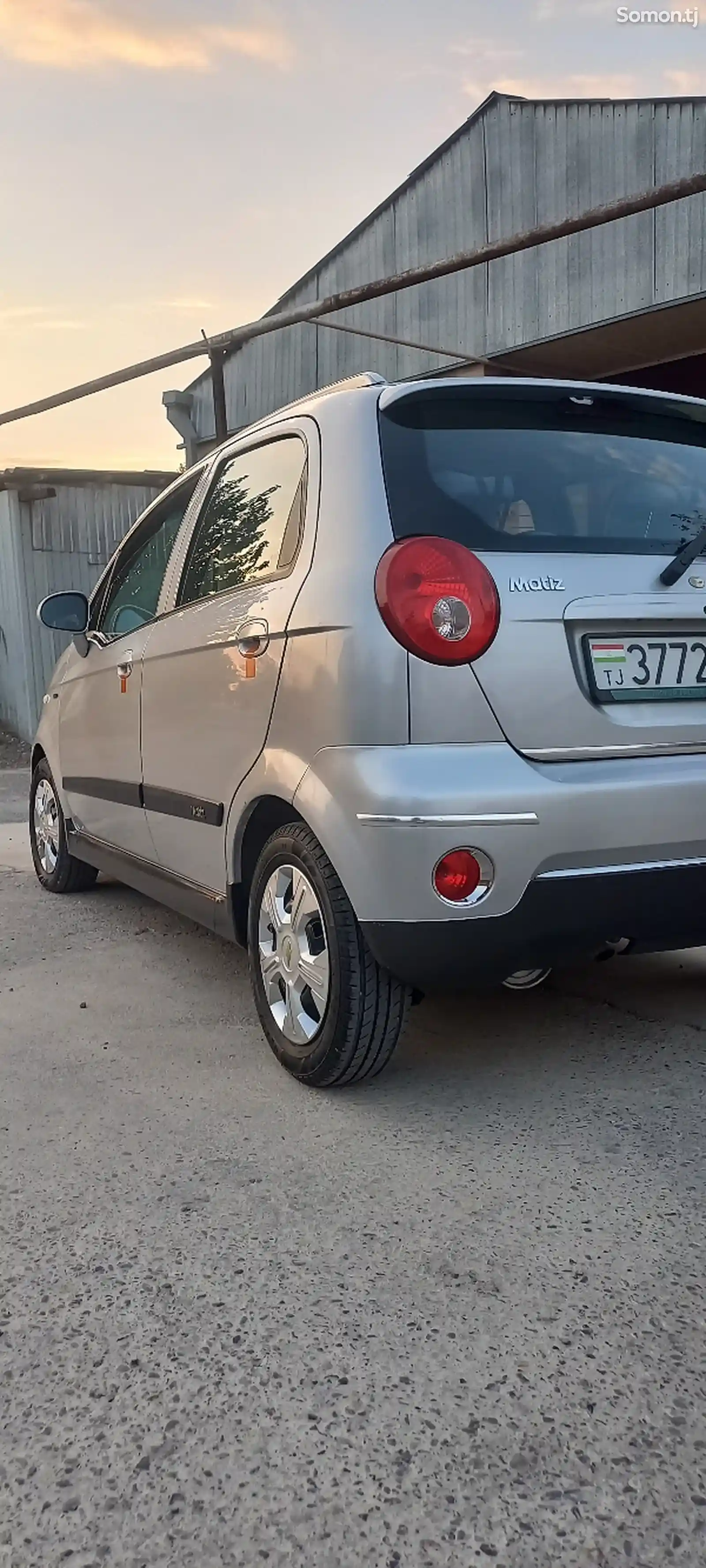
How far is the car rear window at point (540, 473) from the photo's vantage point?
8.39 ft

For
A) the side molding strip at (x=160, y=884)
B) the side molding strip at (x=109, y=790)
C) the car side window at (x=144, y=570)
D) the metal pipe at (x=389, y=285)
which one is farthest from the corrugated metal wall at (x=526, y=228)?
the side molding strip at (x=160, y=884)

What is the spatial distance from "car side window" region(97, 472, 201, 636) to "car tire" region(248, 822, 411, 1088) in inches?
55.9

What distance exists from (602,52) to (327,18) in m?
1.86

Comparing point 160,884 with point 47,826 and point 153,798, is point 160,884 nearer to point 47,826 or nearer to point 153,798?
point 153,798

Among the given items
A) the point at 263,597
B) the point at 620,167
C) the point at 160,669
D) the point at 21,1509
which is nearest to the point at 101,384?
the point at 620,167

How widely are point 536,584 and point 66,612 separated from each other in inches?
109

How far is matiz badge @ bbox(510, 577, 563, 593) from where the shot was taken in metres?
2.48

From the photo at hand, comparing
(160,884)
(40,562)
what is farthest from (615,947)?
(40,562)

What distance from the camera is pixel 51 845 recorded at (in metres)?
5.51

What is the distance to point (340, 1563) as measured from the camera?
1.37 m

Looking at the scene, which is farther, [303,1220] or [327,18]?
[327,18]

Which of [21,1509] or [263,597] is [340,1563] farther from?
[263,597]

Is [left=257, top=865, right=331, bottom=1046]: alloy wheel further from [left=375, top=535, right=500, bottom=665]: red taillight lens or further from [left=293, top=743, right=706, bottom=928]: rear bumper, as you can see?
[left=375, top=535, right=500, bottom=665]: red taillight lens

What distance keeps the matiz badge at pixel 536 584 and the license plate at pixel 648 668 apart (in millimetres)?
138
